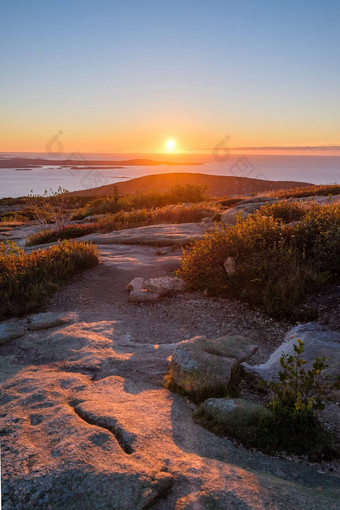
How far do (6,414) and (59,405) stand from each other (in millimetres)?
604

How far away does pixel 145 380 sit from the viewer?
17.8 feet

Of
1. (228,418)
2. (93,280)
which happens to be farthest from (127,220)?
(228,418)

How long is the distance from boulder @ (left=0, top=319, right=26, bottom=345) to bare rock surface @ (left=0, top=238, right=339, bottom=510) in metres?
0.19

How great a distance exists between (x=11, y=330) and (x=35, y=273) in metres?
2.94

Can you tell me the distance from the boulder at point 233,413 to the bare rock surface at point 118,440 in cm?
19

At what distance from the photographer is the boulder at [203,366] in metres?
4.98

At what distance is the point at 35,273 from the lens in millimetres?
10484

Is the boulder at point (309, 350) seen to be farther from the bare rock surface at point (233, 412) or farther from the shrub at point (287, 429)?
the bare rock surface at point (233, 412)

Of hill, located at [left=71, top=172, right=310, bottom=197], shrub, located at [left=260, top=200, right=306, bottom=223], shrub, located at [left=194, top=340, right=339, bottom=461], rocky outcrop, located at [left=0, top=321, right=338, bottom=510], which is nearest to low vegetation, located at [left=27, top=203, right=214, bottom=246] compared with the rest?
shrub, located at [left=260, top=200, right=306, bottom=223]

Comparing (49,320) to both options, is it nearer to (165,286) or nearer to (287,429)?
(165,286)

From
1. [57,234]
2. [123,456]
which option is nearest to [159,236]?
[57,234]

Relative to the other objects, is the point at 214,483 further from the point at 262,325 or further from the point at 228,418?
the point at 262,325

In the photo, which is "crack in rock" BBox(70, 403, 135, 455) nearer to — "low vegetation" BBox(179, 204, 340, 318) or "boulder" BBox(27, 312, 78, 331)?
"boulder" BBox(27, 312, 78, 331)

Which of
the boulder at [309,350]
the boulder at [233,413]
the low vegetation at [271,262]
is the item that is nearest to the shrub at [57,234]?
the low vegetation at [271,262]
